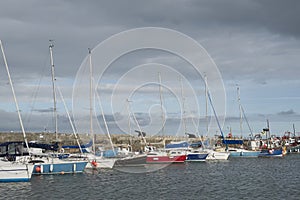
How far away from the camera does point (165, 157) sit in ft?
264

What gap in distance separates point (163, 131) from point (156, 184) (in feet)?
108

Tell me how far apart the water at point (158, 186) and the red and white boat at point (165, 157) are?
1526 centimetres

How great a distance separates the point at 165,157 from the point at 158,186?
100ft

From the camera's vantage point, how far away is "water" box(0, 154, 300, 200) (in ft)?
141

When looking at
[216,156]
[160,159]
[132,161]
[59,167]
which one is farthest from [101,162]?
[216,156]

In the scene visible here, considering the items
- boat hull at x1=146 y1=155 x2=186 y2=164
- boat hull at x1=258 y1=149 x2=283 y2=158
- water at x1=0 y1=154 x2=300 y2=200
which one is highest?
boat hull at x1=146 y1=155 x2=186 y2=164

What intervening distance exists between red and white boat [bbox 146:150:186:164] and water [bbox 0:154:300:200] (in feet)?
50.1

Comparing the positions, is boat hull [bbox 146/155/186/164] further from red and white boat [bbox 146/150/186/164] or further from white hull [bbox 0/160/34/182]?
white hull [bbox 0/160/34/182]

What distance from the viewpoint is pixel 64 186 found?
166 feet

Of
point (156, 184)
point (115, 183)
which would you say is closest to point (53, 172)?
point (115, 183)

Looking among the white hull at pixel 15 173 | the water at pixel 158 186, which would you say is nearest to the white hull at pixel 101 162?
the water at pixel 158 186

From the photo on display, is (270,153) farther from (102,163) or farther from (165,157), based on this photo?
(102,163)

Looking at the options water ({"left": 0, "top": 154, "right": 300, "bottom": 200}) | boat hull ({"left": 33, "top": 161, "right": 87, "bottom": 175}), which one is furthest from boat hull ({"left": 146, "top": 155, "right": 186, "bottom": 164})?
boat hull ({"left": 33, "top": 161, "right": 87, "bottom": 175})

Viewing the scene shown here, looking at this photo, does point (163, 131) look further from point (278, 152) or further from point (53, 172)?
point (278, 152)
